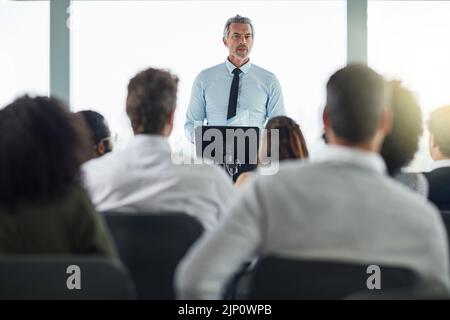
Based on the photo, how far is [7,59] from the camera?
5.64 m

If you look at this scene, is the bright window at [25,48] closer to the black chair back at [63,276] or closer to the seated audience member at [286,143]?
the seated audience member at [286,143]

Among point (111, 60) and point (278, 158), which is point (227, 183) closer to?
point (278, 158)

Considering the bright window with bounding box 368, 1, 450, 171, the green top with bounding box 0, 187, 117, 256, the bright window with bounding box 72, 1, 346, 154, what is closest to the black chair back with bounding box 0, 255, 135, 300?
the green top with bounding box 0, 187, 117, 256

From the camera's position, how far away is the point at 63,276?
1342 mm

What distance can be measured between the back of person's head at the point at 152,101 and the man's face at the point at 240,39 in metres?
2.57

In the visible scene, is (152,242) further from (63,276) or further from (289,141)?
(289,141)

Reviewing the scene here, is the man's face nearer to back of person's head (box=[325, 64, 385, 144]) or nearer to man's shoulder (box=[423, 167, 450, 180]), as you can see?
man's shoulder (box=[423, 167, 450, 180])

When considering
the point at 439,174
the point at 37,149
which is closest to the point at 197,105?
the point at 439,174

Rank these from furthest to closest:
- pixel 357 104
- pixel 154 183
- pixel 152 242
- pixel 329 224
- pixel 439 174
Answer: pixel 439 174 < pixel 154 183 < pixel 152 242 < pixel 357 104 < pixel 329 224

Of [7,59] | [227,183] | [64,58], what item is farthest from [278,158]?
[7,59]

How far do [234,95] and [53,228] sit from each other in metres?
3.37

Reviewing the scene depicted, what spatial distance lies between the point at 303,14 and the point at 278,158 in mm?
3349

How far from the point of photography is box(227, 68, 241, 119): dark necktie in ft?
15.4

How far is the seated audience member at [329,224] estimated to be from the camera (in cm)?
130
